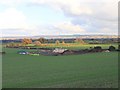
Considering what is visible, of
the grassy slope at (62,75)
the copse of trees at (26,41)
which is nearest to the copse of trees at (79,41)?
the copse of trees at (26,41)

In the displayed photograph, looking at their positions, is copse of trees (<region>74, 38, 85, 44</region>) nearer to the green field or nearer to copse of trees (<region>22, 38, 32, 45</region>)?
copse of trees (<region>22, 38, 32, 45</region>)

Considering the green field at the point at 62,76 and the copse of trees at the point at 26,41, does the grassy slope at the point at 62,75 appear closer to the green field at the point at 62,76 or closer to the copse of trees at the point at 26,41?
the green field at the point at 62,76

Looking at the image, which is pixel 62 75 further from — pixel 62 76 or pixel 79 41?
pixel 79 41

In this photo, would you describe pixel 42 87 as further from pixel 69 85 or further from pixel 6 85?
pixel 6 85

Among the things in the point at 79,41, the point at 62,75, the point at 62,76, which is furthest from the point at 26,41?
the point at 62,76

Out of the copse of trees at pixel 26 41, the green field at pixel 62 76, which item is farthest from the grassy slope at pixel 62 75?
the copse of trees at pixel 26 41

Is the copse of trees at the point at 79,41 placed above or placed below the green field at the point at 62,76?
above

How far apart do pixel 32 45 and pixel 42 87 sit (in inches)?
1614

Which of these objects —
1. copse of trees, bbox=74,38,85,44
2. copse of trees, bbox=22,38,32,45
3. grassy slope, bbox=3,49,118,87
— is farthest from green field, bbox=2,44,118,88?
copse of trees, bbox=74,38,85,44

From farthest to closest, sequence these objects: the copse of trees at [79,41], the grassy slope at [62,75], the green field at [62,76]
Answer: the copse of trees at [79,41] < the grassy slope at [62,75] < the green field at [62,76]

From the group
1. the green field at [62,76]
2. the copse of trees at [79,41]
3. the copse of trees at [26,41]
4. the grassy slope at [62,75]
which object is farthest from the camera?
the copse of trees at [79,41]

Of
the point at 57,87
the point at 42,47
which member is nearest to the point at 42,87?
the point at 57,87

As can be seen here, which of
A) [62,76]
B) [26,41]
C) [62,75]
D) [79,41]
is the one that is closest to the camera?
[62,76]

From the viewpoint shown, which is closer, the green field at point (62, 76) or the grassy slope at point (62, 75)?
the green field at point (62, 76)
